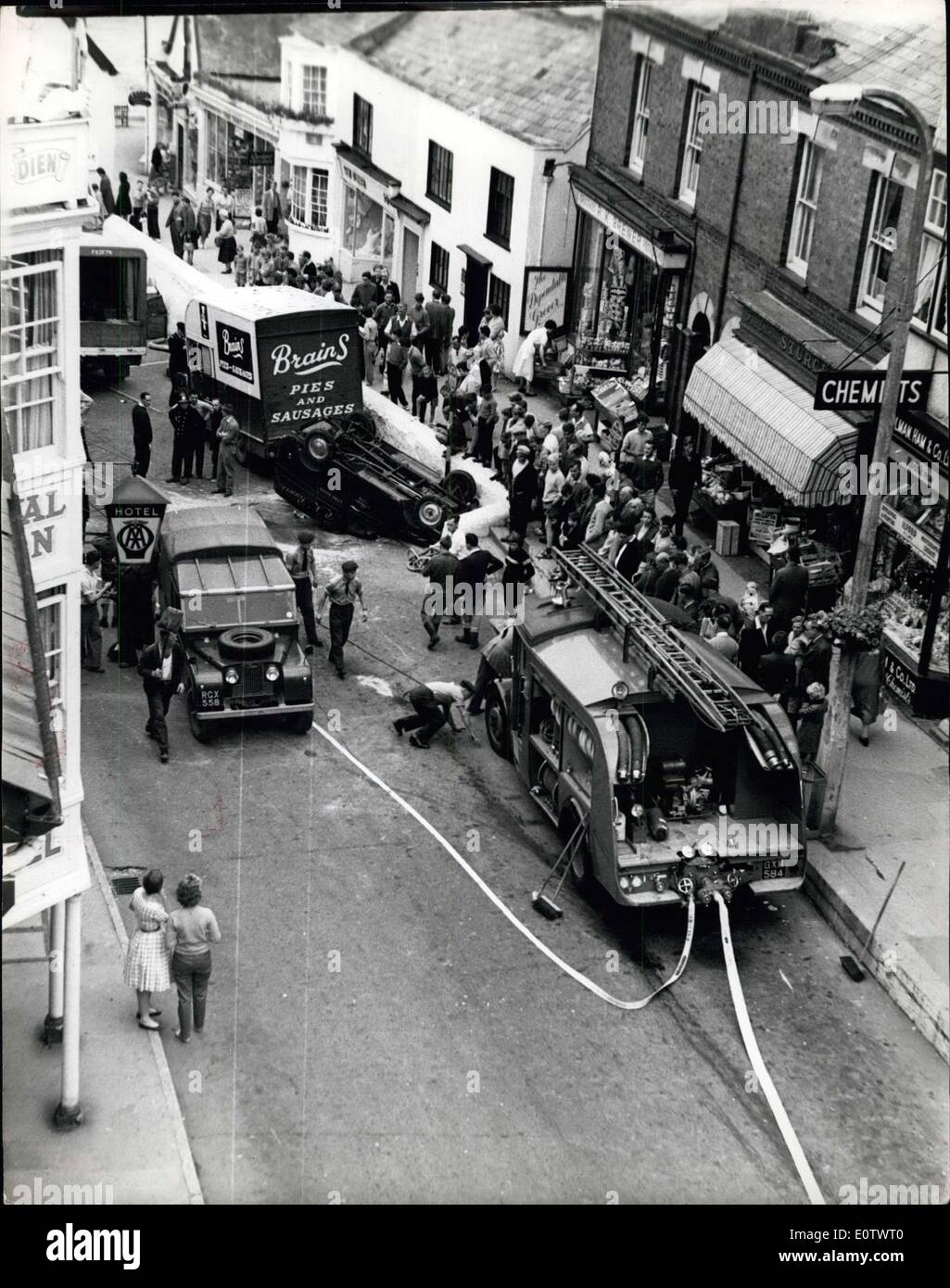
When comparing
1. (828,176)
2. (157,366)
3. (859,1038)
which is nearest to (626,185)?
(828,176)

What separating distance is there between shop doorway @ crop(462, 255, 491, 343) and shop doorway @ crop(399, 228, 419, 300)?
3558 mm

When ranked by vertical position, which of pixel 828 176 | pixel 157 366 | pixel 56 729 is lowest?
pixel 157 366

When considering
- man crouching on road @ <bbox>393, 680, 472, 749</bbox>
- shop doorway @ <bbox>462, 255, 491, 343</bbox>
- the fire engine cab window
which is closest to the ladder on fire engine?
man crouching on road @ <bbox>393, 680, 472, 749</bbox>

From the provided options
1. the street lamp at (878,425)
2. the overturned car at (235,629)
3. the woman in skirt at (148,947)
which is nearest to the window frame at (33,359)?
the woman in skirt at (148,947)

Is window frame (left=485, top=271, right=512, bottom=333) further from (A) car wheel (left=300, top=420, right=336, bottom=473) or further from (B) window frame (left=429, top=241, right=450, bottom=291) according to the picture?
(A) car wheel (left=300, top=420, right=336, bottom=473)

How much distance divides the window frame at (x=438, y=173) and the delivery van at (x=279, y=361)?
7851 millimetres

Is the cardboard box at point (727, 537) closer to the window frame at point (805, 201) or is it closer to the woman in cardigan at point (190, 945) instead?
the window frame at point (805, 201)

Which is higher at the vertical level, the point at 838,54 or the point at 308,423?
the point at 838,54

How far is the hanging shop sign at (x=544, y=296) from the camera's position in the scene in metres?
33.9

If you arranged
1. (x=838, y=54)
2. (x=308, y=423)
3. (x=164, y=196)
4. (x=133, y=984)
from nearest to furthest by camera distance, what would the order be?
1. (x=133, y=984)
2. (x=838, y=54)
3. (x=308, y=423)
4. (x=164, y=196)

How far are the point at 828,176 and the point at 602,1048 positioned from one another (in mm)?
14284

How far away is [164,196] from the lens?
45062 millimetres

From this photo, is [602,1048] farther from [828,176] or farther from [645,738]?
[828,176]

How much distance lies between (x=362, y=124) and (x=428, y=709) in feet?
77.1
